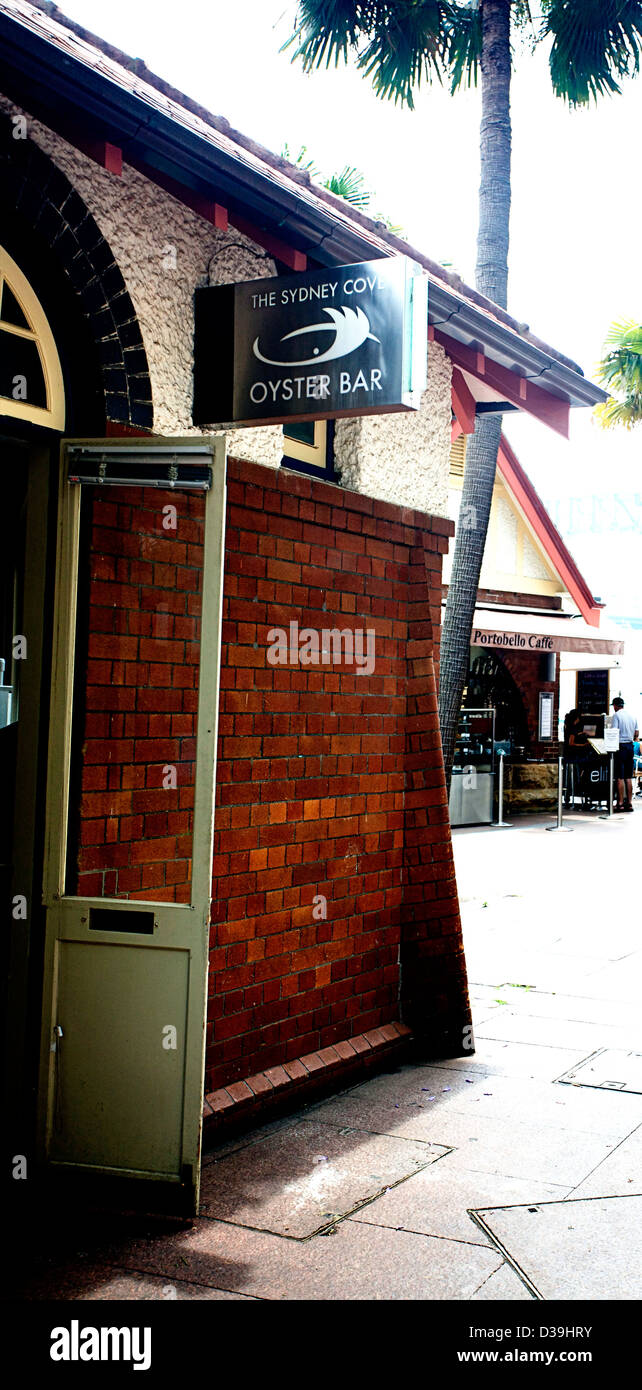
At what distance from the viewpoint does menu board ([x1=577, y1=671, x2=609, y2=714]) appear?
22531 mm

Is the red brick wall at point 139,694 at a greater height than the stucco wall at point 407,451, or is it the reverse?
the stucco wall at point 407,451

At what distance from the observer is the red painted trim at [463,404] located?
7.15m

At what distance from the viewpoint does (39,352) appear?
411cm

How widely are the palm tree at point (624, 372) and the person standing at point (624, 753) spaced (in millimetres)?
4498

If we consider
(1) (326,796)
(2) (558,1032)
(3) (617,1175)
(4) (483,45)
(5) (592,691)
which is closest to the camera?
(3) (617,1175)

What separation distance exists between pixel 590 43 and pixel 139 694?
11.0 m

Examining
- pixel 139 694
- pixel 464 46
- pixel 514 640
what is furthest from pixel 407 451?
pixel 514 640

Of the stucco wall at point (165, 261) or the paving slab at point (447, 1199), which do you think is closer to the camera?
the paving slab at point (447, 1199)

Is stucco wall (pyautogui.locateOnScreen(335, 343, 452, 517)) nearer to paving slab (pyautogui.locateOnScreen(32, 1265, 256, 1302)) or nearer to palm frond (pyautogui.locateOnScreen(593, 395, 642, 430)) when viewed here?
paving slab (pyautogui.locateOnScreen(32, 1265, 256, 1302))

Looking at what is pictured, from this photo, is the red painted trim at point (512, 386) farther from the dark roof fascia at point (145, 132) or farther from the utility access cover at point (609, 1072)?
the utility access cover at point (609, 1072)

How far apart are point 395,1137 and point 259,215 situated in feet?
12.0

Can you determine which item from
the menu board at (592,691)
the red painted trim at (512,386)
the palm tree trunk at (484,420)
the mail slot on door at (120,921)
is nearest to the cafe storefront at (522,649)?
the menu board at (592,691)

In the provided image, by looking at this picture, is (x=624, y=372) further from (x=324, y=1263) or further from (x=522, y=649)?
(x=324, y=1263)

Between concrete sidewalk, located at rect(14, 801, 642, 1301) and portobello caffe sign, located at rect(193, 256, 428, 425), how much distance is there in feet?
9.39
